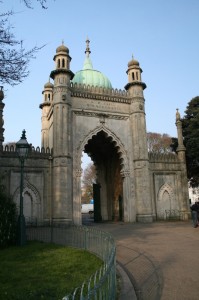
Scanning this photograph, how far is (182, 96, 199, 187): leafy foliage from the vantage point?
2700 cm

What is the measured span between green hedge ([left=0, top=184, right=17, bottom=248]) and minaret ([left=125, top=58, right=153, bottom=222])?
41.0 ft

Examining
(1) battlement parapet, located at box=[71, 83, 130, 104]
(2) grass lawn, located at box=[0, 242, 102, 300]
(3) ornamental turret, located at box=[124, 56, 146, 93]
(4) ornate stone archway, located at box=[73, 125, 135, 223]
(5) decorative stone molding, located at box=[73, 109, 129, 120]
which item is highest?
(3) ornamental turret, located at box=[124, 56, 146, 93]

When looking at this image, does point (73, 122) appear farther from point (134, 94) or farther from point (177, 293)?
point (177, 293)

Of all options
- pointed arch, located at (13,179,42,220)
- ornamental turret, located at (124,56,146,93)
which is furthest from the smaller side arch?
pointed arch, located at (13,179,42,220)

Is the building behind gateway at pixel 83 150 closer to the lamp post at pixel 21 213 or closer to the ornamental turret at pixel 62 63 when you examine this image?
the ornamental turret at pixel 62 63

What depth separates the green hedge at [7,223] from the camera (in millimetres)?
11284

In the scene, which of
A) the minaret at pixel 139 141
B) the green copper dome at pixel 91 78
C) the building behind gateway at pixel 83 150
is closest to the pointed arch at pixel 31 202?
the building behind gateway at pixel 83 150

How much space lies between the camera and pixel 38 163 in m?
21.4

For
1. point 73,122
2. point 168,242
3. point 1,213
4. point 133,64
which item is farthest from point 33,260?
point 133,64

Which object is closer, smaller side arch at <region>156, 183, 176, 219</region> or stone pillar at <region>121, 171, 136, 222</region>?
stone pillar at <region>121, 171, 136, 222</region>

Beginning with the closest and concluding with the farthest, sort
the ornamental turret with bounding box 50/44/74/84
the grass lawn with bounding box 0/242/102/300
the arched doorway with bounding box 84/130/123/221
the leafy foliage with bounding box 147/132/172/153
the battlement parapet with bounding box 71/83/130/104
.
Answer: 1. the grass lawn with bounding box 0/242/102/300
2. the ornamental turret with bounding box 50/44/74/84
3. the battlement parapet with bounding box 71/83/130/104
4. the arched doorway with bounding box 84/130/123/221
5. the leafy foliage with bounding box 147/132/172/153

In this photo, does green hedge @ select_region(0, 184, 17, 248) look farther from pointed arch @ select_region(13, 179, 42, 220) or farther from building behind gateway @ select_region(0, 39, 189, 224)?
pointed arch @ select_region(13, 179, 42, 220)

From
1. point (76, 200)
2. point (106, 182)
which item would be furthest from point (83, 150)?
point (106, 182)

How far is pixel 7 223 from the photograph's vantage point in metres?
11.6
